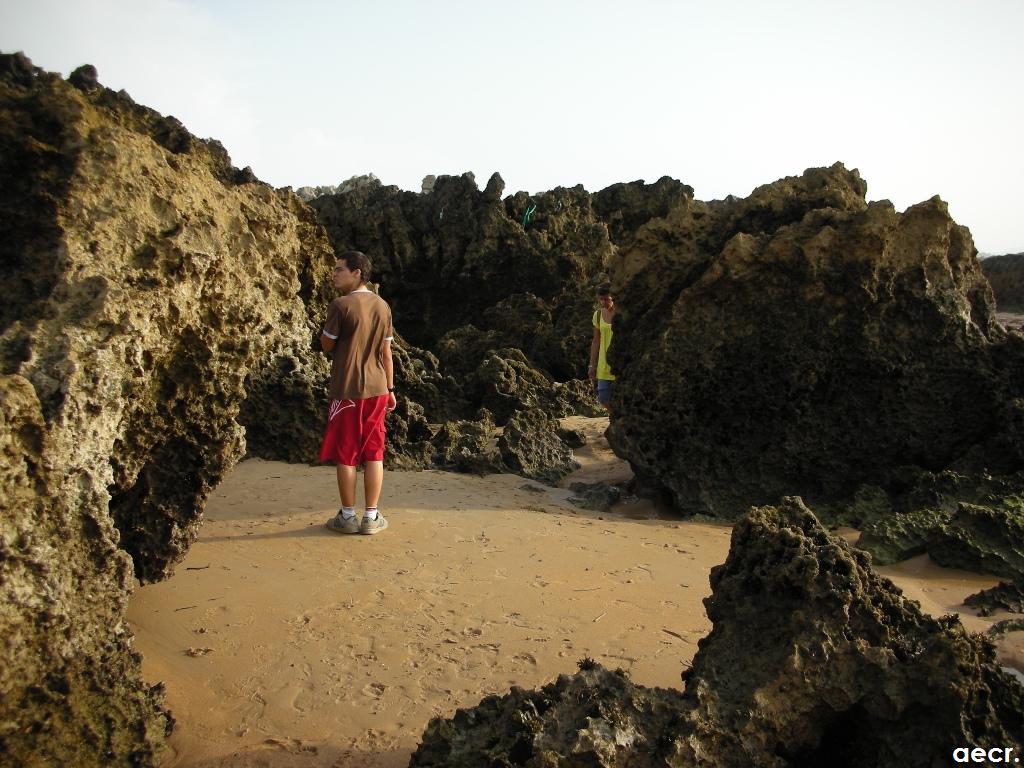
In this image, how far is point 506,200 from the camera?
17031 mm

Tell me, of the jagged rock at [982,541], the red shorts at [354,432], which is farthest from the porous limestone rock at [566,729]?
the jagged rock at [982,541]

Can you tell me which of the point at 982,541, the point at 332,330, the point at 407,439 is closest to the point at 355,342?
the point at 332,330

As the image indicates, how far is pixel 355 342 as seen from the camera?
197 inches

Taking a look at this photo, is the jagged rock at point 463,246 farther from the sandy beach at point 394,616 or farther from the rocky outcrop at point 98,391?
the rocky outcrop at point 98,391

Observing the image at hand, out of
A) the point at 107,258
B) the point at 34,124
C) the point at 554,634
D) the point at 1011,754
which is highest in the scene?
the point at 34,124

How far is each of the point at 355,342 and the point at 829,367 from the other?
137 inches

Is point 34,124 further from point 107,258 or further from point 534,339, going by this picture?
point 534,339

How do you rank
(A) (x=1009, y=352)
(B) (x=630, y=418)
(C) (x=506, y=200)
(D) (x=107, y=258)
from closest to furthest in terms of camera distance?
(D) (x=107, y=258), (A) (x=1009, y=352), (B) (x=630, y=418), (C) (x=506, y=200)

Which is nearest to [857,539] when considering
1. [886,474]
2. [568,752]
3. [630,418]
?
[886,474]

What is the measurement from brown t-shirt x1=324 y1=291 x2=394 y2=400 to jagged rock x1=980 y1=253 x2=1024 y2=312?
29024 millimetres

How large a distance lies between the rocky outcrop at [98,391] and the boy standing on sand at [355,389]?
84 centimetres

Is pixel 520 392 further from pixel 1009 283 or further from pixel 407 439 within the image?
pixel 1009 283

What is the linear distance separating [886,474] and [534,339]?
8.50 m

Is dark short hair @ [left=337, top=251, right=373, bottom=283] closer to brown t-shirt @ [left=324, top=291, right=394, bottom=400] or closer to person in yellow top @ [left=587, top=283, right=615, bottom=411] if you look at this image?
brown t-shirt @ [left=324, top=291, right=394, bottom=400]
